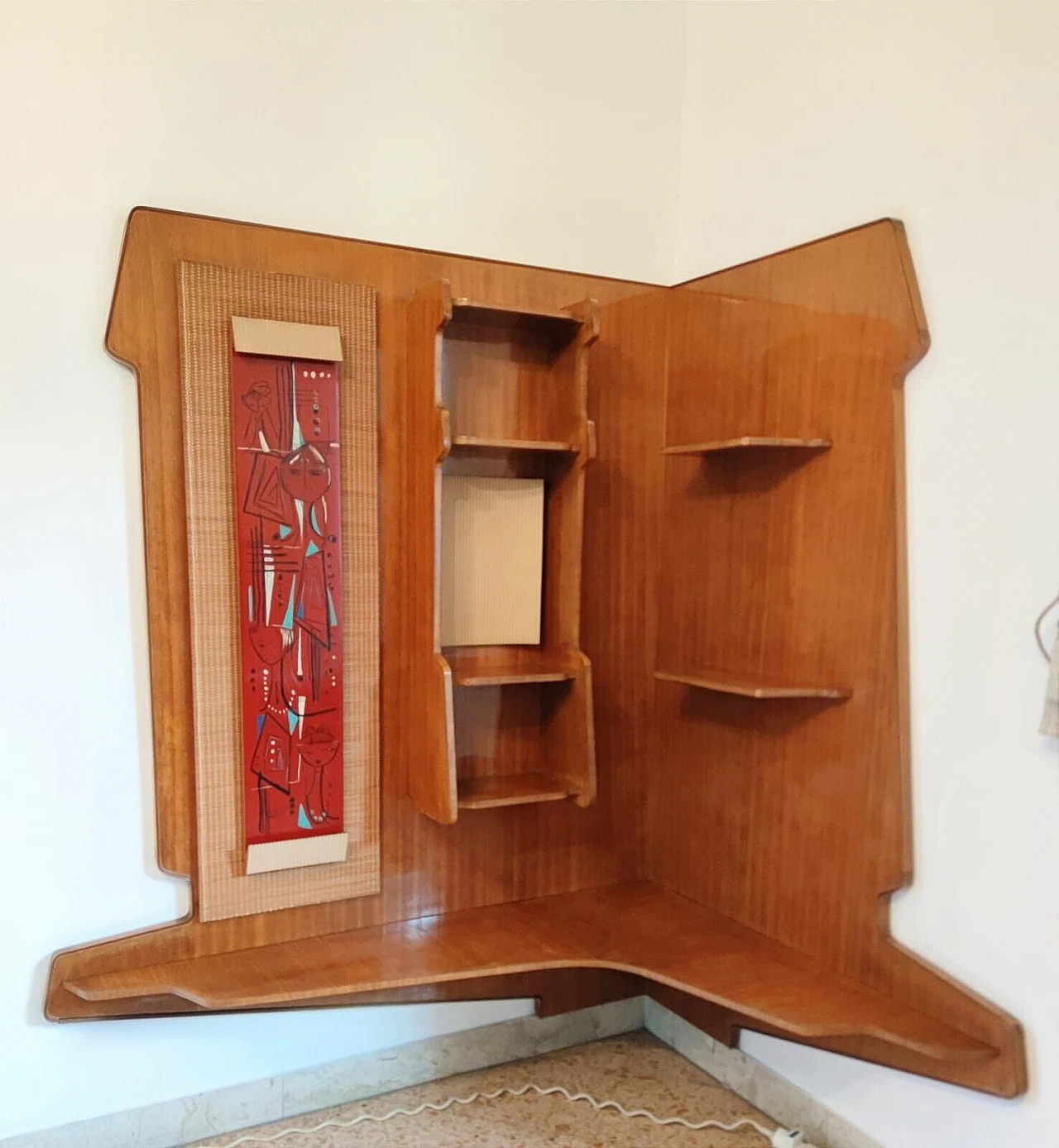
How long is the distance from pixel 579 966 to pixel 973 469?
3.71 feet

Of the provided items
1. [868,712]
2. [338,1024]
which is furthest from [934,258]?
[338,1024]

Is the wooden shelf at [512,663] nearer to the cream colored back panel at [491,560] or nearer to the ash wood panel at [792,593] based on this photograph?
the cream colored back panel at [491,560]

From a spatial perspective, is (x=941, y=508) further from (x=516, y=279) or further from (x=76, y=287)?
(x=76, y=287)

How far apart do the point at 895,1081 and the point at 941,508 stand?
101 cm

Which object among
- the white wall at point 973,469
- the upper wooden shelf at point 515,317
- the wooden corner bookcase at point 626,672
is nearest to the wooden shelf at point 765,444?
the wooden corner bookcase at point 626,672

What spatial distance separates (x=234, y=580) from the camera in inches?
65.9

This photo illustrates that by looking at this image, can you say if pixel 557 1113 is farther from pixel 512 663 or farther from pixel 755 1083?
pixel 512 663

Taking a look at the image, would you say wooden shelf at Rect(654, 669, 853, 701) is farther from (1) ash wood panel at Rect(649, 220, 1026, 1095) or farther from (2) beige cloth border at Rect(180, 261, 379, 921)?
(2) beige cloth border at Rect(180, 261, 379, 921)

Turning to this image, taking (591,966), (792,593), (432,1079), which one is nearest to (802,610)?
(792,593)

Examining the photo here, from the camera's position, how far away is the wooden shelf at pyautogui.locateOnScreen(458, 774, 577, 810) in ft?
5.82

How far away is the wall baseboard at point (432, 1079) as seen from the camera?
5.59 ft

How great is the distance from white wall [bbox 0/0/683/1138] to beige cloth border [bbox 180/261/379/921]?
103 millimetres

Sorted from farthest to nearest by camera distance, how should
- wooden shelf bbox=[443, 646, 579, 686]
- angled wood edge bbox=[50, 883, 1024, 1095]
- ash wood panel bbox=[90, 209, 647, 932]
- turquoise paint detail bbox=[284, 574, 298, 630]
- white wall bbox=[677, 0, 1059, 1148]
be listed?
wooden shelf bbox=[443, 646, 579, 686] < turquoise paint detail bbox=[284, 574, 298, 630] < ash wood panel bbox=[90, 209, 647, 932] < angled wood edge bbox=[50, 883, 1024, 1095] < white wall bbox=[677, 0, 1059, 1148]

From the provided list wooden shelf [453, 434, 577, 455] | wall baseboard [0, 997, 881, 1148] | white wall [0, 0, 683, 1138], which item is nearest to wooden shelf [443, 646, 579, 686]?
wooden shelf [453, 434, 577, 455]
